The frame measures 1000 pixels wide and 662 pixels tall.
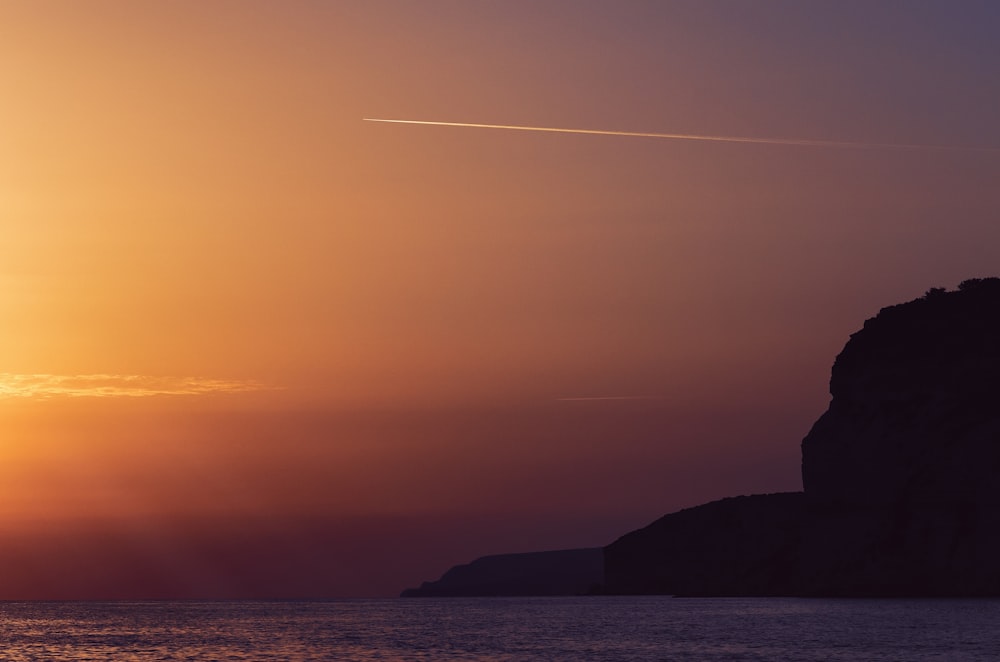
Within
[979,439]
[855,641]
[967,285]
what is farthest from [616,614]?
[855,641]

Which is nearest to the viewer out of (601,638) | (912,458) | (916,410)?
(601,638)

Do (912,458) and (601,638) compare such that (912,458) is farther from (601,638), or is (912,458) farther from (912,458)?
(601,638)

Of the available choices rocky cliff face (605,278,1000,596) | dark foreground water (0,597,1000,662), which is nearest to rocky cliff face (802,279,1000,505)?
rocky cliff face (605,278,1000,596)

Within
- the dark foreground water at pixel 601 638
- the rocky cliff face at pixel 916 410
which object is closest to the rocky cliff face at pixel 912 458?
the rocky cliff face at pixel 916 410

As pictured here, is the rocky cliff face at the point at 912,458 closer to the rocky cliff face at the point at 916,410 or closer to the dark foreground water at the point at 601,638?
the rocky cliff face at the point at 916,410

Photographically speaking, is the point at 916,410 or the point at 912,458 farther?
the point at 916,410

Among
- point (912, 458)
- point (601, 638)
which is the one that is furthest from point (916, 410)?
point (601, 638)

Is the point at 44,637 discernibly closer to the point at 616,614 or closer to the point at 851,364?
the point at 616,614

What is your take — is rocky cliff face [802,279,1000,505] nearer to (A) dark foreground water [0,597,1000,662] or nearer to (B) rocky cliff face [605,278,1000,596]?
(B) rocky cliff face [605,278,1000,596]

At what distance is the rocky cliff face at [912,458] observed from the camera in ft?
506

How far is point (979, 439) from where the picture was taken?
15412 cm

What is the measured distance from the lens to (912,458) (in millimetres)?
157750

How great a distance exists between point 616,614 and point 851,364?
46567 mm

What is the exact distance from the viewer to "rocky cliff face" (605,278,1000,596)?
15412cm
